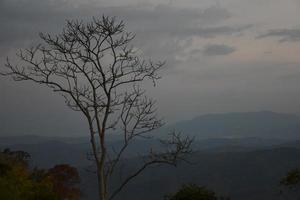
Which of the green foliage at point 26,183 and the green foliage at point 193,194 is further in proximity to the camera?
the green foliage at point 193,194

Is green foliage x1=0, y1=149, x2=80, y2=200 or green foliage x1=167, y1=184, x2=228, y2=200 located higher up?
green foliage x1=0, y1=149, x2=80, y2=200

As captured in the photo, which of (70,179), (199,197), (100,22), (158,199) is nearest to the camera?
(100,22)

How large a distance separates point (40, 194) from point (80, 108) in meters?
10.1

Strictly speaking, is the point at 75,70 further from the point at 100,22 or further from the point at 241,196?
the point at 241,196

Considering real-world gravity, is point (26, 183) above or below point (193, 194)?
above

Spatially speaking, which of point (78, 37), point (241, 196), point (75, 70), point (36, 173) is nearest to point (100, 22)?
point (78, 37)

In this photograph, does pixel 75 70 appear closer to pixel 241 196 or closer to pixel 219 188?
pixel 241 196

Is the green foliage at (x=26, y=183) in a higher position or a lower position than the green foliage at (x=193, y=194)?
higher

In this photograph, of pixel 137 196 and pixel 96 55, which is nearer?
pixel 96 55

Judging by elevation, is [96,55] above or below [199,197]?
above

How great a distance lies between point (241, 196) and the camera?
172250 mm

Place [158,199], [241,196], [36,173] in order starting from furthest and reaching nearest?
[158,199], [241,196], [36,173]

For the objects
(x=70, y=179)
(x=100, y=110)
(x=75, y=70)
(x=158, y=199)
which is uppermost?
(x=75, y=70)

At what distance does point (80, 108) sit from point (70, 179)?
50490mm
